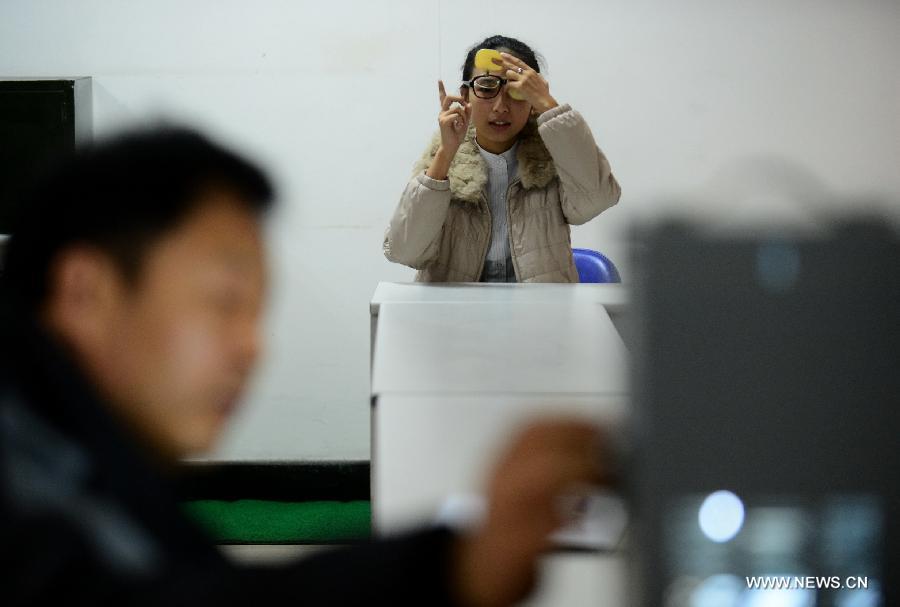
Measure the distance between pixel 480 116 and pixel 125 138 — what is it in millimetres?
1643

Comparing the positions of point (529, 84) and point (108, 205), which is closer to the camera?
point (108, 205)

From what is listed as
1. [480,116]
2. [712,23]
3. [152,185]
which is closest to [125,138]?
[152,185]

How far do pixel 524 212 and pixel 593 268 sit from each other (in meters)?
0.36

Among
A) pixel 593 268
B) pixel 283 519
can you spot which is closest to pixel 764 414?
pixel 593 268

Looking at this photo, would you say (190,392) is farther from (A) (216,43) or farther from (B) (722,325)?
(A) (216,43)

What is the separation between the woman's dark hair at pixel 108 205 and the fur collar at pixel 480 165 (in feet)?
5.09

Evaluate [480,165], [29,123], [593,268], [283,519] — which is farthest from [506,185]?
[29,123]

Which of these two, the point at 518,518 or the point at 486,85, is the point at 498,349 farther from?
the point at 486,85

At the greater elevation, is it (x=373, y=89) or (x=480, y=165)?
(x=373, y=89)

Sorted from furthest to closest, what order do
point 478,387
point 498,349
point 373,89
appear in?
point 373,89 → point 498,349 → point 478,387

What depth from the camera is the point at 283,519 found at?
10.1 feet

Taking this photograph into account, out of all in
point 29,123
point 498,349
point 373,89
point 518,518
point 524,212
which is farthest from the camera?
point 373,89

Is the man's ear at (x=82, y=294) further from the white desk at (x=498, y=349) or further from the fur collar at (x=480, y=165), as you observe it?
the fur collar at (x=480, y=165)

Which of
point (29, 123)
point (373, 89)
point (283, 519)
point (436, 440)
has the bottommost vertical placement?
point (283, 519)
